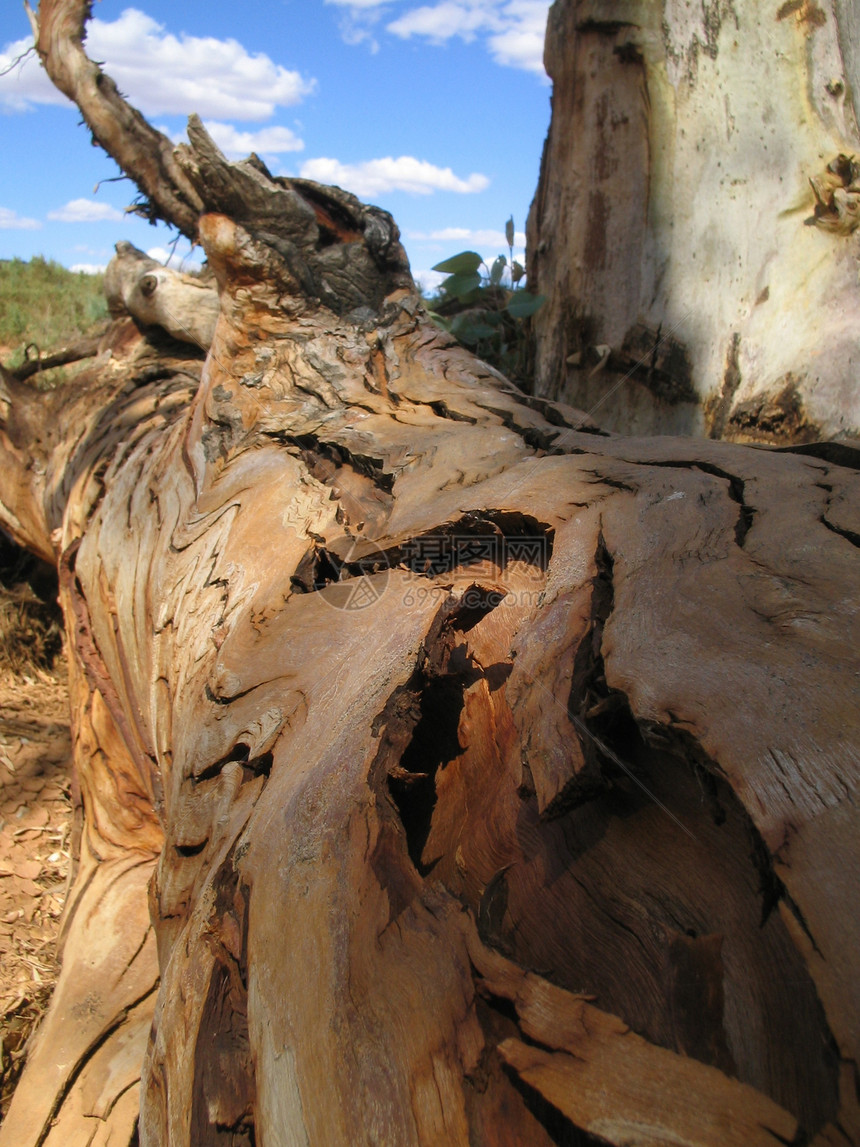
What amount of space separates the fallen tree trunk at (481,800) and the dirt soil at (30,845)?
234 mm

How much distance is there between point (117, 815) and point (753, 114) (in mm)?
3251

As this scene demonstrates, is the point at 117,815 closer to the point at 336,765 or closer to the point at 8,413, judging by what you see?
the point at 336,765

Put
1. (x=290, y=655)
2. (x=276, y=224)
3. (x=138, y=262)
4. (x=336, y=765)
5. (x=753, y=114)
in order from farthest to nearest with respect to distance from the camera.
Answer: (x=138, y=262) → (x=753, y=114) → (x=276, y=224) → (x=290, y=655) → (x=336, y=765)

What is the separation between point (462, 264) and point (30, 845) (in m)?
3.21

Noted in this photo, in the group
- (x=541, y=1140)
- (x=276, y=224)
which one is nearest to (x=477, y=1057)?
(x=541, y=1140)

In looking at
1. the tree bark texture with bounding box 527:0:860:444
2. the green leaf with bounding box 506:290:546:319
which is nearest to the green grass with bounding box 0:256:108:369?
the green leaf with bounding box 506:290:546:319

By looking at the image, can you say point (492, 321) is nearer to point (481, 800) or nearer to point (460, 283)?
point (460, 283)

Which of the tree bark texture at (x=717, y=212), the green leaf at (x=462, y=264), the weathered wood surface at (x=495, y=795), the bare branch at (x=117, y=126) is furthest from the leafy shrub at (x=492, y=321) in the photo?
the weathered wood surface at (x=495, y=795)

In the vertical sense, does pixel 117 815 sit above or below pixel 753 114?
below

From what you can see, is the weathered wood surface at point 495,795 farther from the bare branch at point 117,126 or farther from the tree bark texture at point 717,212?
the bare branch at point 117,126

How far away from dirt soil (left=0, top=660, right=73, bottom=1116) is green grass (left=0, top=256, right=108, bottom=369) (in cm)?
275

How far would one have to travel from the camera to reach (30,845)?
2.83 meters

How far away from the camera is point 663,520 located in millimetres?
1359

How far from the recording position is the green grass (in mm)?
6720
